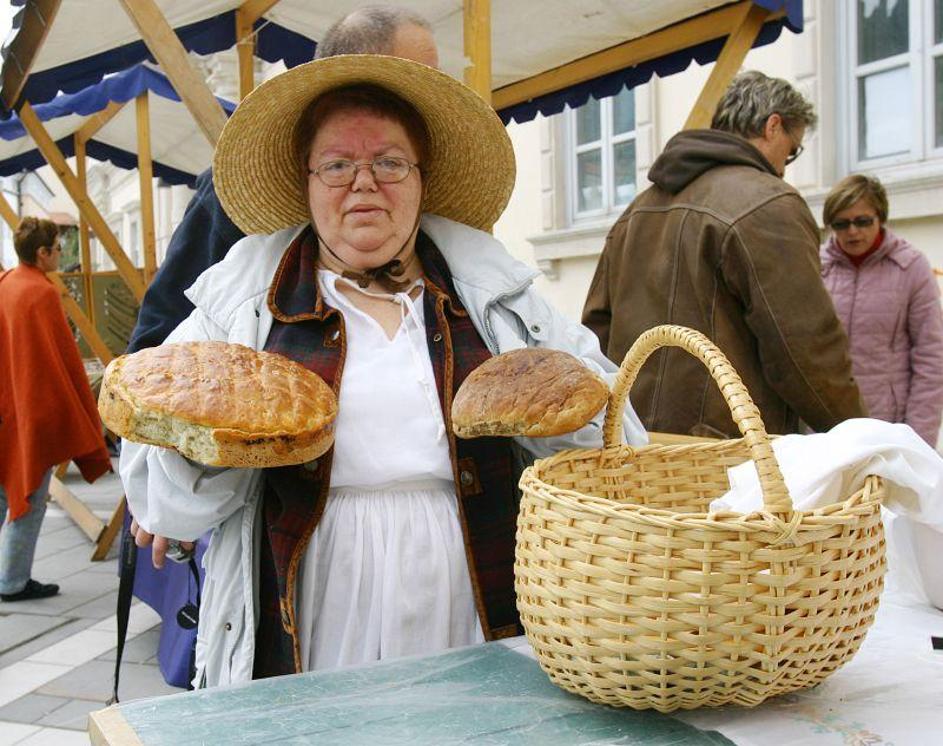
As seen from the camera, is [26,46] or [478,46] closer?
[478,46]

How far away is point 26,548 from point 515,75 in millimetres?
3310

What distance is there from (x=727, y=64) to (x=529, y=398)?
265 centimetres

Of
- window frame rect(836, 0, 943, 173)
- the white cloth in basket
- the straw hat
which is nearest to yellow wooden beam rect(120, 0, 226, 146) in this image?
the straw hat

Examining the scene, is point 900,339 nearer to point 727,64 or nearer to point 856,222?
point 856,222

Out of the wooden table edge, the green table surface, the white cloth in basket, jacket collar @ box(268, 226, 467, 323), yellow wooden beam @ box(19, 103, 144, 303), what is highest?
yellow wooden beam @ box(19, 103, 144, 303)

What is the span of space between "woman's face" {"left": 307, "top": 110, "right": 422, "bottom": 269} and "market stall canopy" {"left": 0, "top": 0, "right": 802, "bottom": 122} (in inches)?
70.2

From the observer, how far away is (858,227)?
366cm

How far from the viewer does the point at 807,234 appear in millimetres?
2500

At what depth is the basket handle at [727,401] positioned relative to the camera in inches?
37.9

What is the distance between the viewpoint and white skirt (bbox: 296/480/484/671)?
1.54 metres

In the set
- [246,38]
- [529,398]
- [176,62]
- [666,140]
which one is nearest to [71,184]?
[246,38]

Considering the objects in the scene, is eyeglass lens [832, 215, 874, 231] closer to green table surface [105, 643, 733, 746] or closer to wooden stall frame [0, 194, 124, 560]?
green table surface [105, 643, 733, 746]

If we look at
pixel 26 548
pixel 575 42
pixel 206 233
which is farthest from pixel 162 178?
pixel 206 233

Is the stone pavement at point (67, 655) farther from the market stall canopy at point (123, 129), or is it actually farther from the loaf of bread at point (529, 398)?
the market stall canopy at point (123, 129)
